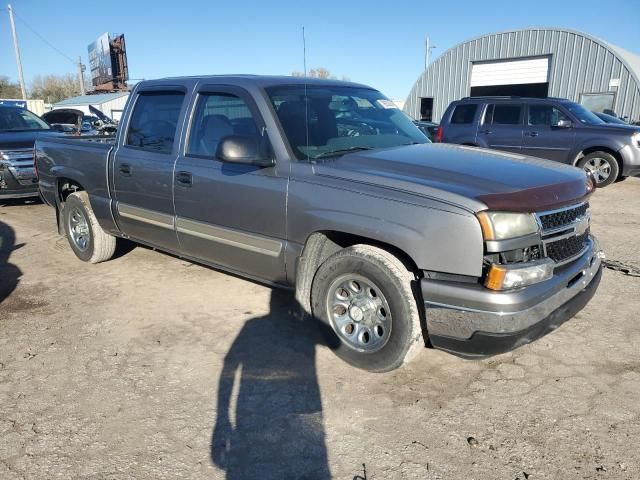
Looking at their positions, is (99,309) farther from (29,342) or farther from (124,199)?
(124,199)

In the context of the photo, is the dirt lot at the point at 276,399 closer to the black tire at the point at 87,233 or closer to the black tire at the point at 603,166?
the black tire at the point at 87,233

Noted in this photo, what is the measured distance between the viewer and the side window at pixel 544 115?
10523 mm

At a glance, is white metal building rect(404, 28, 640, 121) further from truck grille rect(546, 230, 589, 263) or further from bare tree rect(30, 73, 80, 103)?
bare tree rect(30, 73, 80, 103)

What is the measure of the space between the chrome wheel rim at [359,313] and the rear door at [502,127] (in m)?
8.81

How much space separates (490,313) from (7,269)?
16.9ft

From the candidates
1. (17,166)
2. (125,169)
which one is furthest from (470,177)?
(17,166)

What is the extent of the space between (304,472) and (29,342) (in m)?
2.50

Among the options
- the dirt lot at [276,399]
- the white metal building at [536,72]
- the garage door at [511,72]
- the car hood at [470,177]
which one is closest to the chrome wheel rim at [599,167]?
the dirt lot at [276,399]

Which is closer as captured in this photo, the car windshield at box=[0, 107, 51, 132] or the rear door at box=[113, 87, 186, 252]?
the rear door at box=[113, 87, 186, 252]

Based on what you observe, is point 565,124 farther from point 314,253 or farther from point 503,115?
point 314,253

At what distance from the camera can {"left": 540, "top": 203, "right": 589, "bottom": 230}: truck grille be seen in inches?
109

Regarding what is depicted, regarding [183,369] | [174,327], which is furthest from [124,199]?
[183,369]

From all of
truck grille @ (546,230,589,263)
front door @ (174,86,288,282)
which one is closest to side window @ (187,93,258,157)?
front door @ (174,86,288,282)

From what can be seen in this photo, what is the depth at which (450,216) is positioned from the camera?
2.61 m
